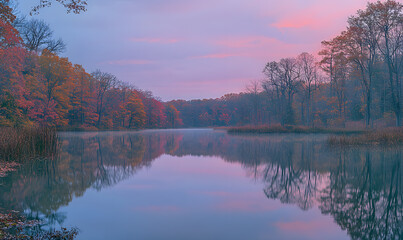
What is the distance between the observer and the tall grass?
1112 cm

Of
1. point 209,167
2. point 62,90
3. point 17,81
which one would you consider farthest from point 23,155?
point 62,90

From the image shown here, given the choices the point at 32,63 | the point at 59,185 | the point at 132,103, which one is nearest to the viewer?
the point at 59,185

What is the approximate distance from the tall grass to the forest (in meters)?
5.08

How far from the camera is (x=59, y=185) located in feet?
26.5

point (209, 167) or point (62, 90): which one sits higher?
point (62, 90)

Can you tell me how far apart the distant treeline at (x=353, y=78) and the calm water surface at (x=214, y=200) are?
20.4 meters

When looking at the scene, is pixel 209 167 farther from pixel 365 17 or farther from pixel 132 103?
pixel 132 103

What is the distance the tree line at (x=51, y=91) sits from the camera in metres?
20.2

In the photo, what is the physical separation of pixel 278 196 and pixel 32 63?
103 feet

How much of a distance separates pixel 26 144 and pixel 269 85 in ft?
141

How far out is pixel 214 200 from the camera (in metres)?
6.84

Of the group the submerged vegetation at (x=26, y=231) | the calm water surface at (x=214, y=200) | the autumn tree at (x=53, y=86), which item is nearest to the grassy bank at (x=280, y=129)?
the calm water surface at (x=214, y=200)

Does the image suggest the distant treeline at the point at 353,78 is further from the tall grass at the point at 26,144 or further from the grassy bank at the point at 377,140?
the tall grass at the point at 26,144

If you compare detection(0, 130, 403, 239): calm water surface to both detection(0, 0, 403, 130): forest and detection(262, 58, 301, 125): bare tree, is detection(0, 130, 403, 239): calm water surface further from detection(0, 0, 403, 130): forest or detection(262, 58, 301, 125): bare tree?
detection(262, 58, 301, 125): bare tree
